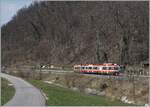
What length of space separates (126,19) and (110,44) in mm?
9353

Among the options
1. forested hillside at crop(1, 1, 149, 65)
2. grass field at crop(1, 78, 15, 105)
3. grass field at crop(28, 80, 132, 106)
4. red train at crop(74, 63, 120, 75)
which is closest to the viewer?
grass field at crop(28, 80, 132, 106)

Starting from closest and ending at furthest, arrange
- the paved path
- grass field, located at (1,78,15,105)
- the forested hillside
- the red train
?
the paved path < grass field, located at (1,78,15,105) < the red train < the forested hillside

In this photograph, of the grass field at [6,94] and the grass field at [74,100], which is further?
the grass field at [6,94]

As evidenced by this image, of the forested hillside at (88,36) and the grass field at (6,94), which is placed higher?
the forested hillside at (88,36)

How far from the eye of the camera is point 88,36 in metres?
145

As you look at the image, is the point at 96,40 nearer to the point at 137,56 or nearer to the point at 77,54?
the point at 77,54

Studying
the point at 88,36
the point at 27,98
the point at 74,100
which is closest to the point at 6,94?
the point at 27,98

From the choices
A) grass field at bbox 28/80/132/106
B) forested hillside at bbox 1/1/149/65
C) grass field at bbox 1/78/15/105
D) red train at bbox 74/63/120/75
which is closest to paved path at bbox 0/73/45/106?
grass field at bbox 1/78/15/105

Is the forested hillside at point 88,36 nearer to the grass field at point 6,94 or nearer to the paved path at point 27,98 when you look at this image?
the grass field at point 6,94

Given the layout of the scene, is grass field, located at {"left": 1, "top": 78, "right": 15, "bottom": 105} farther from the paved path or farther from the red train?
the red train

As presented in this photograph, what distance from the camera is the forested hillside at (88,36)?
11212cm

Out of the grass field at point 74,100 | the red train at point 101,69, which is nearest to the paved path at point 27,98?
the grass field at point 74,100

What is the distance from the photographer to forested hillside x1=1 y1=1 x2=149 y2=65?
11212 cm

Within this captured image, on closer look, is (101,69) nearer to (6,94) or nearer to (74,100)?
(6,94)
